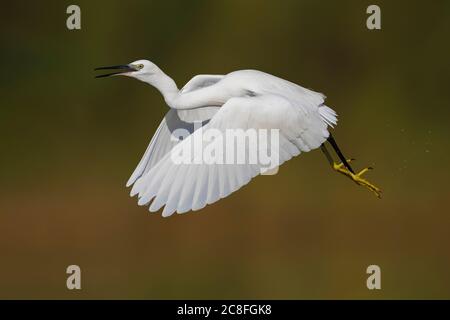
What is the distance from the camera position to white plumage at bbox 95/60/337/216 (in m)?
3.03

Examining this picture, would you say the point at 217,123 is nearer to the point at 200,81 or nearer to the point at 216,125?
the point at 216,125

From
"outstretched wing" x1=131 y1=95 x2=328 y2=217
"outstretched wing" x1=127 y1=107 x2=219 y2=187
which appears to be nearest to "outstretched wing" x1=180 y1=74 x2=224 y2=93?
"outstretched wing" x1=127 y1=107 x2=219 y2=187

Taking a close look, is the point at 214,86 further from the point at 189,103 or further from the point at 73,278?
the point at 73,278

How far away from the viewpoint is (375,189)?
149 inches

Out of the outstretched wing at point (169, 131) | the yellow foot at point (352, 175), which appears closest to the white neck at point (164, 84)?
the outstretched wing at point (169, 131)

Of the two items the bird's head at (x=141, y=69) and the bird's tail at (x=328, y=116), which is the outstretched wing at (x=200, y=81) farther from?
the bird's tail at (x=328, y=116)

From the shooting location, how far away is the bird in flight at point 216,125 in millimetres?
3029

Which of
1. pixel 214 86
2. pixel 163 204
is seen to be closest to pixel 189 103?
pixel 214 86

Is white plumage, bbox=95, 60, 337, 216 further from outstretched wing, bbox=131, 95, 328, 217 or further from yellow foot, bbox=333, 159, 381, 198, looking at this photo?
yellow foot, bbox=333, 159, 381, 198

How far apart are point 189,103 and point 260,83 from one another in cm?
28

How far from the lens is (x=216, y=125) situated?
10.3 feet

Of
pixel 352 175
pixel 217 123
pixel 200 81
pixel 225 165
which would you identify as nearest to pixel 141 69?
pixel 200 81

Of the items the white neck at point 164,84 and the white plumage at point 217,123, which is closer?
the white plumage at point 217,123

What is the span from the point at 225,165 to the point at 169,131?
66 centimetres
